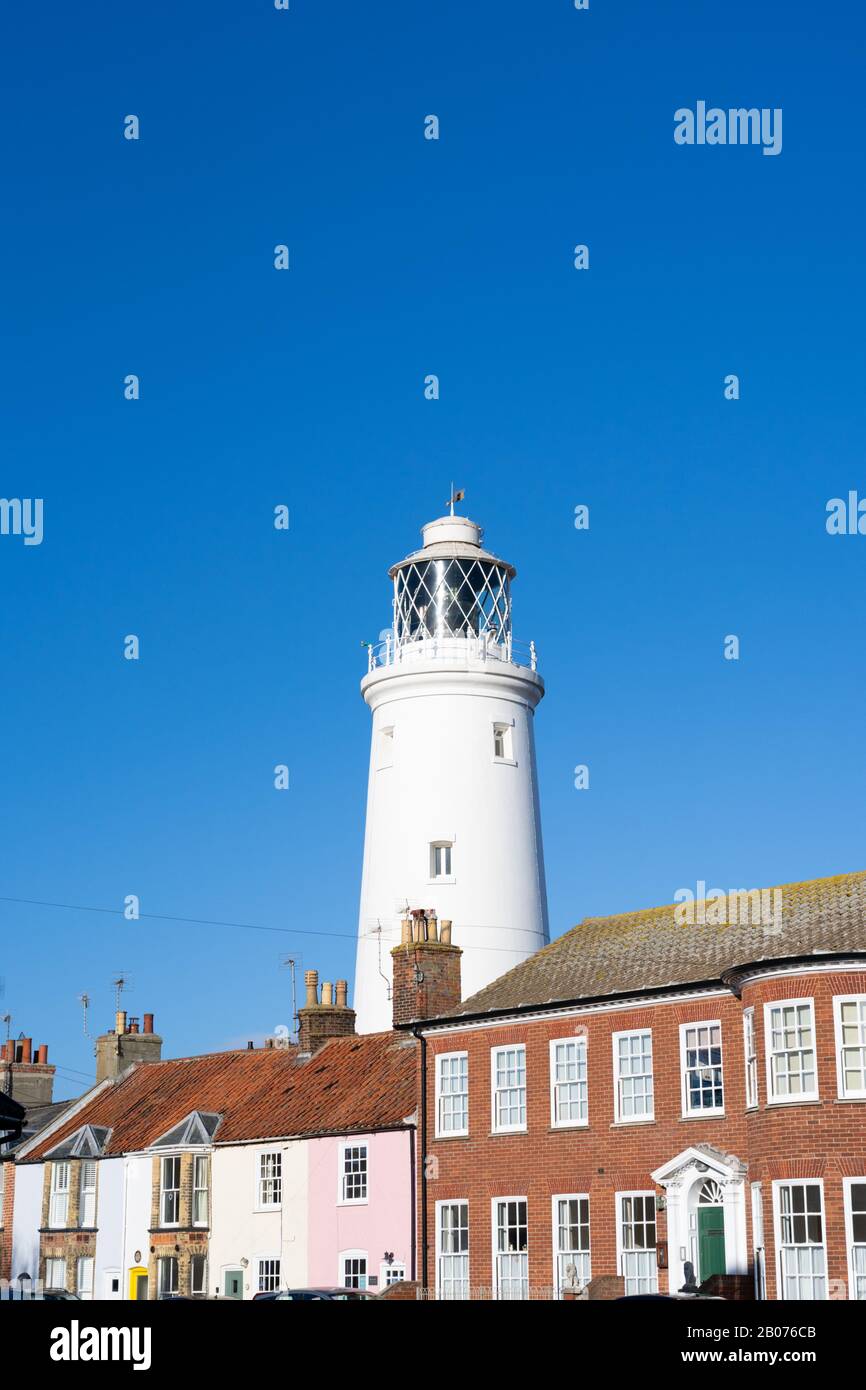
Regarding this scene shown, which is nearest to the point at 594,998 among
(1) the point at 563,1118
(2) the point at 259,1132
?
(1) the point at 563,1118

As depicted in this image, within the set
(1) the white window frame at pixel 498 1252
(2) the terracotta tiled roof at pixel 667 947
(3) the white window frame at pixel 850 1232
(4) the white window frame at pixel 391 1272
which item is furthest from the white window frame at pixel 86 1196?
(3) the white window frame at pixel 850 1232

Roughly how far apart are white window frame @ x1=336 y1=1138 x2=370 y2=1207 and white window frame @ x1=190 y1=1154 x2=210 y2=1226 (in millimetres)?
5900

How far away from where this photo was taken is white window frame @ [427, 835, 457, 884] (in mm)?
52781

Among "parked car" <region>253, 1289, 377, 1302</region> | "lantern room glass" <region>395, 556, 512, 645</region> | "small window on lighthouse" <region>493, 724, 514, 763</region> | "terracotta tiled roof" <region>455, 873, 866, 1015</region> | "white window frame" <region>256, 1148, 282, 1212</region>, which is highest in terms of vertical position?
"lantern room glass" <region>395, 556, 512, 645</region>

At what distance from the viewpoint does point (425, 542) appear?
56750 millimetres

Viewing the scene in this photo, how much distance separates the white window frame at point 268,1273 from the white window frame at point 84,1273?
25.3 ft

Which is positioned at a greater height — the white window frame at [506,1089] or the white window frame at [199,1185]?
the white window frame at [506,1089]

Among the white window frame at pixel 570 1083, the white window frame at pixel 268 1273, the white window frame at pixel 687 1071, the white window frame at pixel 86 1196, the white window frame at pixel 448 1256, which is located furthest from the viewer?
the white window frame at pixel 86 1196

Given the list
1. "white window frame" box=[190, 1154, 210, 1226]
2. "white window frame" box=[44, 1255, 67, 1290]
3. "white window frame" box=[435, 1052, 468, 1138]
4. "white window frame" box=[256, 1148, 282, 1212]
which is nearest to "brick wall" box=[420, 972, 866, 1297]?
"white window frame" box=[435, 1052, 468, 1138]

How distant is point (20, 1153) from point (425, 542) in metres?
24.0

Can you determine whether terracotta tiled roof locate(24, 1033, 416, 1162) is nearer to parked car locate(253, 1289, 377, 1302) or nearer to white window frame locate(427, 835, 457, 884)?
white window frame locate(427, 835, 457, 884)

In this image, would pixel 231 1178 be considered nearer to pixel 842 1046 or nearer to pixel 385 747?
pixel 385 747

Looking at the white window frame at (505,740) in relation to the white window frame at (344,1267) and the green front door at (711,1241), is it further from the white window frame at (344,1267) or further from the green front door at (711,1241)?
the green front door at (711,1241)

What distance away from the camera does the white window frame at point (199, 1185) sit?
48.7 metres
